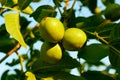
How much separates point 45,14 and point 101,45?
0.35m

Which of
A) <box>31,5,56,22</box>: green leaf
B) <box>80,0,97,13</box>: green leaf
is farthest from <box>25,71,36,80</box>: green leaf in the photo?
<box>80,0,97,13</box>: green leaf

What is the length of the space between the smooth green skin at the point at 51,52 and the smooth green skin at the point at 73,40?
1.8 inches

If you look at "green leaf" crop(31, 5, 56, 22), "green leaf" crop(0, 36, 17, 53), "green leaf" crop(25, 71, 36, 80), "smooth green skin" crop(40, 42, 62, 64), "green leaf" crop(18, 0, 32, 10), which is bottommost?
"green leaf" crop(25, 71, 36, 80)

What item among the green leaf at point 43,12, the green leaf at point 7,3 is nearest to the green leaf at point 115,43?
Answer: the green leaf at point 43,12

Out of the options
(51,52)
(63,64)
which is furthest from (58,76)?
(51,52)

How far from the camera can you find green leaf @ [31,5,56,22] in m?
2.15

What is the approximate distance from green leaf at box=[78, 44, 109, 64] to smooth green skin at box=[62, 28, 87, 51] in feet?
0.39

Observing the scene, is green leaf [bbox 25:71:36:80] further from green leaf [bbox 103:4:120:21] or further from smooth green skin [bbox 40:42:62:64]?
green leaf [bbox 103:4:120:21]

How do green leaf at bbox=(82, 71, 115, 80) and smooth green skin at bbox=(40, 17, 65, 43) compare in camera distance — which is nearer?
smooth green skin at bbox=(40, 17, 65, 43)

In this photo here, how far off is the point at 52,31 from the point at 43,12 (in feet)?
0.88

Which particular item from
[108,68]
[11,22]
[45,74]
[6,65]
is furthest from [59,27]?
[108,68]

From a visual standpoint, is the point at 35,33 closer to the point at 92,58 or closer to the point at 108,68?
the point at 92,58

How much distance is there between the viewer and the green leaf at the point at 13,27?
181 cm

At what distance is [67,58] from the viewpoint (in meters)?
2.17
